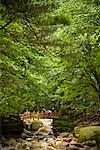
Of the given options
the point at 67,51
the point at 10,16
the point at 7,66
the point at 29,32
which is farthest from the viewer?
the point at 67,51

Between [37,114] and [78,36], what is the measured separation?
14.1m

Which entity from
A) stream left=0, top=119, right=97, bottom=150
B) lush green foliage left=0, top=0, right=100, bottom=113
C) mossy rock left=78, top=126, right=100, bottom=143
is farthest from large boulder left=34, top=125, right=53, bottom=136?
lush green foliage left=0, top=0, right=100, bottom=113

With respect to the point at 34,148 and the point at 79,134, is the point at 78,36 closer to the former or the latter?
the point at 79,134

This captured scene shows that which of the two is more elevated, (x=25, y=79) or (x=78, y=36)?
(x=78, y=36)

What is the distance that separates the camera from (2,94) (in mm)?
7320

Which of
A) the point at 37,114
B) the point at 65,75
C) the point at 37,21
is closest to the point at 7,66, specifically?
the point at 37,21

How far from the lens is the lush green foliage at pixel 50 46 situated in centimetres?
608

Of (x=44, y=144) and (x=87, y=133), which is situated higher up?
(x=87, y=133)

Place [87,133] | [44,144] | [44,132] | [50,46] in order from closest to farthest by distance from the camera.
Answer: [50,46] < [87,133] < [44,144] < [44,132]

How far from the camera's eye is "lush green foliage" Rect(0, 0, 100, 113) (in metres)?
6.08

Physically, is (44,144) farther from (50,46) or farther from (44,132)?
(50,46)

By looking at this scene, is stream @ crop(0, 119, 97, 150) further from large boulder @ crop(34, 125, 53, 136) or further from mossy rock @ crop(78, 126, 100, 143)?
large boulder @ crop(34, 125, 53, 136)

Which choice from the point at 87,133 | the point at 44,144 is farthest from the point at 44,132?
the point at 87,133

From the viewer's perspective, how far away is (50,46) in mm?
7117
